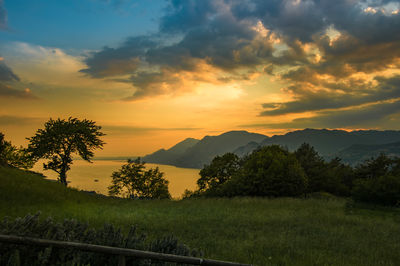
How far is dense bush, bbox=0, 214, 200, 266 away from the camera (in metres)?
5.61

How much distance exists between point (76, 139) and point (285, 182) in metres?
36.5

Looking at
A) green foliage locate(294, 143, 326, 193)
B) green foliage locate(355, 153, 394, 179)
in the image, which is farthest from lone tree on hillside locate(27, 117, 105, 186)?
green foliage locate(355, 153, 394, 179)

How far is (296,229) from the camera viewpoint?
15.9 m

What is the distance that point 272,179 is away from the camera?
130 feet

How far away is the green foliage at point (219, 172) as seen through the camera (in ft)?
194

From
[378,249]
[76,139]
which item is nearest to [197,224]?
[378,249]

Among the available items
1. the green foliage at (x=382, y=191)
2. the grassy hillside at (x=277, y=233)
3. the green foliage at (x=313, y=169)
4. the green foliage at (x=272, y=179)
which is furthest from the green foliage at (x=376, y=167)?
the grassy hillside at (x=277, y=233)

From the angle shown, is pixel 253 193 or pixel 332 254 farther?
pixel 253 193

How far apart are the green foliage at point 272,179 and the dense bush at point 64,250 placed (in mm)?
35064

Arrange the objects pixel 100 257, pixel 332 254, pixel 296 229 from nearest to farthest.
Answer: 1. pixel 100 257
2. pixel 332 254
3. pixel 296 229

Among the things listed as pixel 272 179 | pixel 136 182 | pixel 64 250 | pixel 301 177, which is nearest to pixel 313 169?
pixel 301 177

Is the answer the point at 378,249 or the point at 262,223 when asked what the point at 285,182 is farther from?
the point at 378,249

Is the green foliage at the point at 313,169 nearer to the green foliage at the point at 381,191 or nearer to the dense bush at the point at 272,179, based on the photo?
the dense bush at the point at 272,179

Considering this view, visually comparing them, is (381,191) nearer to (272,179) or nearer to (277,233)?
(272,179)
